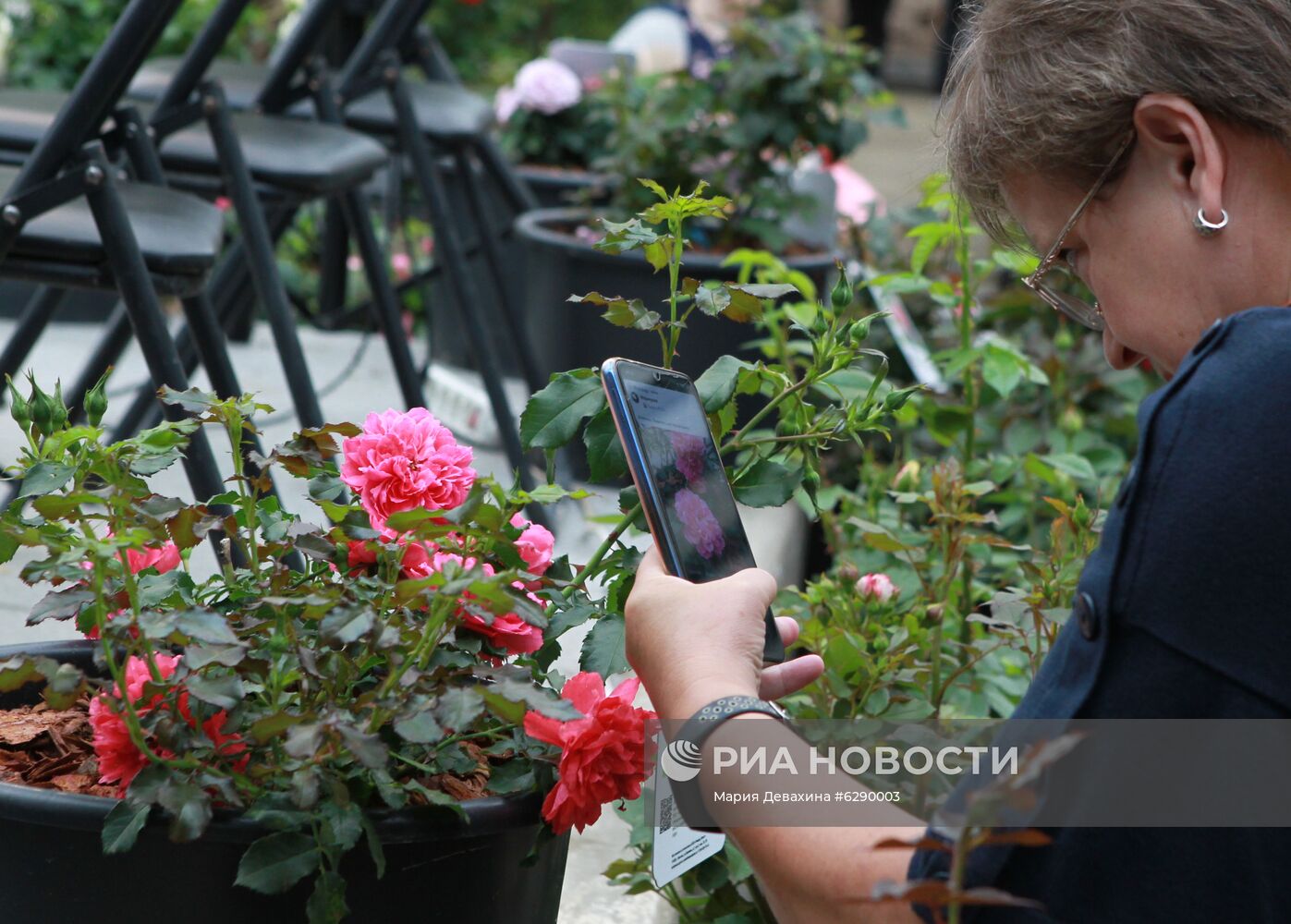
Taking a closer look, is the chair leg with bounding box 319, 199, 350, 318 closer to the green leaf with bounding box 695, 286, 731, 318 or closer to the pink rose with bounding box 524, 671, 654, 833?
the green leaf with bounding box 695, 286, 731, 318

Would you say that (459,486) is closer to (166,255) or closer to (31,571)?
(31,571)

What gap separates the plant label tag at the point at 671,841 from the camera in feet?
3.13

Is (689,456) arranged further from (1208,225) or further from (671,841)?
(1208,225)

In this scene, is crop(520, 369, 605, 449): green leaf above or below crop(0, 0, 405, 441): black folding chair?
above

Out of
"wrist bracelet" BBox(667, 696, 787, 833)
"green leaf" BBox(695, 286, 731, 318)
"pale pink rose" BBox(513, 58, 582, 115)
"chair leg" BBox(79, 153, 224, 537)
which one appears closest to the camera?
"wrist bracelet" BBox(667, 696, 787, 833)

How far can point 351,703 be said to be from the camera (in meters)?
0.93

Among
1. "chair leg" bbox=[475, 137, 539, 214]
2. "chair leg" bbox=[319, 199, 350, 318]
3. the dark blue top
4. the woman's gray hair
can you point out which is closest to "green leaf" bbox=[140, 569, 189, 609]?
the dark blue top

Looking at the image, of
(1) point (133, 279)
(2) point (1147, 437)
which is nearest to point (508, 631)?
(2) point (1147, 437)

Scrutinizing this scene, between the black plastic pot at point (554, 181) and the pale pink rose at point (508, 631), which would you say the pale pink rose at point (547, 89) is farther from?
the pale pink rose at point (508, 631)

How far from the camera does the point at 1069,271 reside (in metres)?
1.14

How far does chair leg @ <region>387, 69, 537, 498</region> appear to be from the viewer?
8.82 feet

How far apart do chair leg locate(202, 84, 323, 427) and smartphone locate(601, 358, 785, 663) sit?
1.11 meters

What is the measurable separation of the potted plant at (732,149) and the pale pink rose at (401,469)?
1.93m

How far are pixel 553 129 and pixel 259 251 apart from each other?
2.06 m
